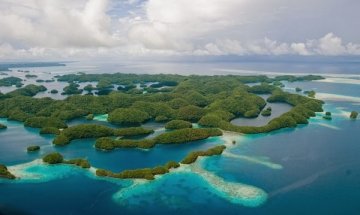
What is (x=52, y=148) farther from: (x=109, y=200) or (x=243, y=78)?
(x=243, y=78)

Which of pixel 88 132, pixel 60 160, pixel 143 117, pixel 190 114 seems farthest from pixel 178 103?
pixel 60 160

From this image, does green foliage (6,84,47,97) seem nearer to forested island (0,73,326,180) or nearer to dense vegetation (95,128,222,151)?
forested island (0,73,326,180)

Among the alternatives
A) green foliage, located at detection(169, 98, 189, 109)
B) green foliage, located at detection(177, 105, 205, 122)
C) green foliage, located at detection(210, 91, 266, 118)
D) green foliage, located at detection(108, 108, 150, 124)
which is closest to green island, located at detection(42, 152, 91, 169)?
green foliage, located at detection(108, 108, 150, 124)

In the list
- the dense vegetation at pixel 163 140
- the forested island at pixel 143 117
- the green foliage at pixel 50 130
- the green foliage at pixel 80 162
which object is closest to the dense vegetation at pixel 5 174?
the forested island at pixel 143 117

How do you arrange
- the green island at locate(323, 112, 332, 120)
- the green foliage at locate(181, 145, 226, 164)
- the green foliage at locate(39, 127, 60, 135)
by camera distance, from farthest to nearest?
1. the green island at locate(323, 112, 332, 120)
2. the green foliage at locate(39, 127, 60, 135)
3. the green foliage at locate(181, 145, 226, 164)

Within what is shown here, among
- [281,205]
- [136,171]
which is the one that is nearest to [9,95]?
[136,171]

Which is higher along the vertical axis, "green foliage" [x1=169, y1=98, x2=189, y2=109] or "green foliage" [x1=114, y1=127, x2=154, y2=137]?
"green foliage" [x1=169, y1=98, x2=189, y2=109]

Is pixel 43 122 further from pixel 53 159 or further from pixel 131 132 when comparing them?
pixel 53 159

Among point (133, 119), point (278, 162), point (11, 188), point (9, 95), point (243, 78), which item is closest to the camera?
point (11, 188)
